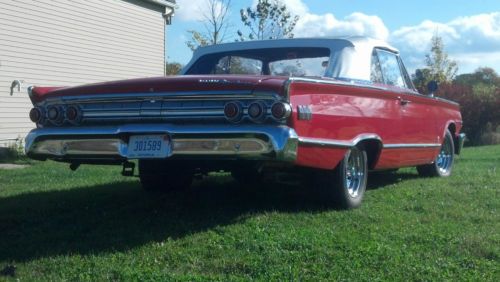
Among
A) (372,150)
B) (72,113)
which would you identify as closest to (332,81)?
(372,150)

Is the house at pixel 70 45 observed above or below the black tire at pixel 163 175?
above

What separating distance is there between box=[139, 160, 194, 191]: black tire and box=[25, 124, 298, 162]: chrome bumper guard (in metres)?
0.96

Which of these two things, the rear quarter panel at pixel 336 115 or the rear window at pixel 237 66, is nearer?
the rear quarter panel at pixel 336 115

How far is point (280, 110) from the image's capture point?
4.88 m

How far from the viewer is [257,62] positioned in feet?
23.0

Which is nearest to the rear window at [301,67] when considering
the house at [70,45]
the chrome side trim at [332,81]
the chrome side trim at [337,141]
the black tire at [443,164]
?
the chrome side trim at [332,81]

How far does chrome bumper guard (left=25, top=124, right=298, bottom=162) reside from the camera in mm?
4859

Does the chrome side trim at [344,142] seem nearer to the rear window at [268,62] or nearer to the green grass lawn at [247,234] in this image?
the green grass lawn at [247,234]

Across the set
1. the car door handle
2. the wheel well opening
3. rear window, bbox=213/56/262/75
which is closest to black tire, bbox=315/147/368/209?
the wheel well opening

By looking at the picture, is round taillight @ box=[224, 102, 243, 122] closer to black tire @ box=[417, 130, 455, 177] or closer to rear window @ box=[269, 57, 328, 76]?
rear window @ box=[269, 57, 328, 76]

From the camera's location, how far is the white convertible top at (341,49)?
648cm

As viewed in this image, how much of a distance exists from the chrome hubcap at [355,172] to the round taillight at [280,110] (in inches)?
59.9

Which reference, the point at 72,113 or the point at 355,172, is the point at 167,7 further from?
the point at 72,113

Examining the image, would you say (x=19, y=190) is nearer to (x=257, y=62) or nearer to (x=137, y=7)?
(x=257, y=62)
